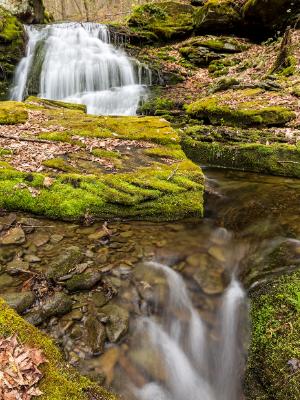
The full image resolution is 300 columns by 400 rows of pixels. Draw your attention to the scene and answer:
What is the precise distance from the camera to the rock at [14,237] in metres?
4.42

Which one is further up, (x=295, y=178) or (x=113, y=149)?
(x=113, y=149)

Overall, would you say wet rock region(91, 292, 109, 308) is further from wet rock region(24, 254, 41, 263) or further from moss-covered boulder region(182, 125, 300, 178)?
moss-covered boulder region(182, 125, 300, 178)

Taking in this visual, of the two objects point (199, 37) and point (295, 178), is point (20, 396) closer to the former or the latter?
point (295, 178)

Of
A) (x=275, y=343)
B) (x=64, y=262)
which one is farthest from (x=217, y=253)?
(x=64, y=262)

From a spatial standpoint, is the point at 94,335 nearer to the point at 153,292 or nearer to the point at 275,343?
the point at 153,292

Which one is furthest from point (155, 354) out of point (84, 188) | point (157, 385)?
point (84, 188)

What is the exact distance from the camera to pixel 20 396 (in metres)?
2.03

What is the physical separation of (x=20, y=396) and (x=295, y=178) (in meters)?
6.89

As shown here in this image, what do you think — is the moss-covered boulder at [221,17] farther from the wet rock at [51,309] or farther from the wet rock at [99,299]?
the wet rock at [51,309]

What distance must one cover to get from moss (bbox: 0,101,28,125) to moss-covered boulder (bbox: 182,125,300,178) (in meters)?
4.20

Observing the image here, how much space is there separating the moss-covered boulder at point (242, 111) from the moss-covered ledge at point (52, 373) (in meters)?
8.06

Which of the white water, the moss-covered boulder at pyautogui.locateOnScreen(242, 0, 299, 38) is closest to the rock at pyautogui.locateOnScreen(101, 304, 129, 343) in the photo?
the white water

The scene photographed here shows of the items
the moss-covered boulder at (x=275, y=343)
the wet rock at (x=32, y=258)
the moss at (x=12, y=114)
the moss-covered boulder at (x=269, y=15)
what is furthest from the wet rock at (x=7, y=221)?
the moss-covered boulder at (x=269, y=15)

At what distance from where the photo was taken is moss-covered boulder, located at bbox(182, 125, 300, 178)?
7.47 metres
